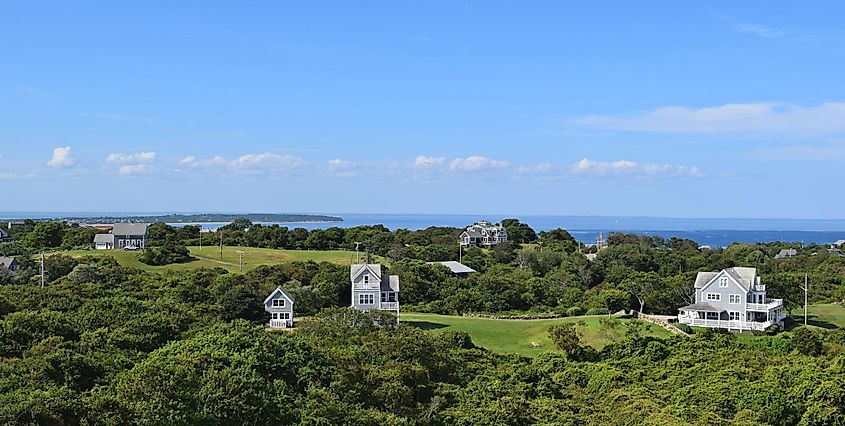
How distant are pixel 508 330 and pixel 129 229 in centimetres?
5211

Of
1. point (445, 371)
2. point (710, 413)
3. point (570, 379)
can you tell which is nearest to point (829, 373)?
point (710, 413)

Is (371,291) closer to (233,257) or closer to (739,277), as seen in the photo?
(739,277)

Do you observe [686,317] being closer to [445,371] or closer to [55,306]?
[445,371]

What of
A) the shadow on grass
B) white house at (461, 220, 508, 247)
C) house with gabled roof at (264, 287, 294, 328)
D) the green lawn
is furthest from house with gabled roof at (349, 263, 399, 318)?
white house at (461, 220, 508, 247)

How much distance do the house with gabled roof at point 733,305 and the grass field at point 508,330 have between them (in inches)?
171

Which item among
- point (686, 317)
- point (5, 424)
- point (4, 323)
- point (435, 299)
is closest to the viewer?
point (5, 424)

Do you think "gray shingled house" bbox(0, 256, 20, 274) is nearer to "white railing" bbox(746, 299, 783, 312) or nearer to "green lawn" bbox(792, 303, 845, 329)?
"white railing" bbox(746, 299, 783, 312)

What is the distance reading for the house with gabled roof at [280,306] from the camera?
4581cm

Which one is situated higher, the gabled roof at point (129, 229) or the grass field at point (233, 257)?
the gabled roof at point (129, 229)

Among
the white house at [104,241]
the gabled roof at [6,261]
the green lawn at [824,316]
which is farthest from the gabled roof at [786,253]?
the gabled roof at [6,261]

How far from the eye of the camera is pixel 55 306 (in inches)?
1479

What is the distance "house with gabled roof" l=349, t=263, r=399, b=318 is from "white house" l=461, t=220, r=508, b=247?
47.5 meters

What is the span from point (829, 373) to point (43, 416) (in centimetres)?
2737

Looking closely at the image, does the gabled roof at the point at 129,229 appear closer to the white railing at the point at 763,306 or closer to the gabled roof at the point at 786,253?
the white railing at the point at 763,306
